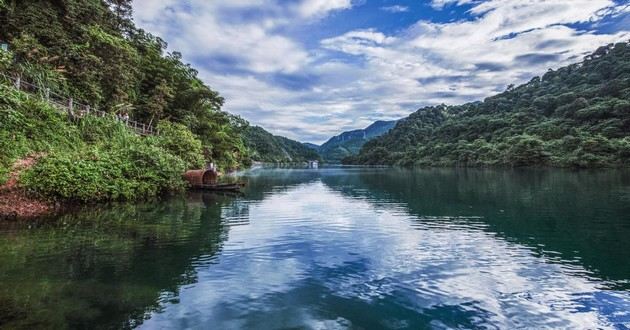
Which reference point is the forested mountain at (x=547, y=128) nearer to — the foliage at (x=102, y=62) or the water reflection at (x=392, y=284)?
the foliage at (x=102, y=62)

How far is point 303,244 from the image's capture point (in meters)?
12.8

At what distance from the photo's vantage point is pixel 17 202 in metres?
15.5

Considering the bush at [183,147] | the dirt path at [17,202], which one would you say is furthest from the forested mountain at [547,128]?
the dirt path at [17,202]

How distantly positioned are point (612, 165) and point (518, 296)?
66.9m

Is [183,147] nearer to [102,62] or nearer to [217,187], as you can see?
[217,187]

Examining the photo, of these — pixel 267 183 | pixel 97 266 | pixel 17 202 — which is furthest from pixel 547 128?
pixel 97 266

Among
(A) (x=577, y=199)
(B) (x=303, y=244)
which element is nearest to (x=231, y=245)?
(B) (x=303, y=244)

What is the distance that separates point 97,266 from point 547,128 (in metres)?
92.5

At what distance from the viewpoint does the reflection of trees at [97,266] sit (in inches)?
265

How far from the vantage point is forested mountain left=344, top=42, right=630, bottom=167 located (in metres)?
67.3

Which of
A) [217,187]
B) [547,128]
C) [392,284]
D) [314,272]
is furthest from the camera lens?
[547,128]

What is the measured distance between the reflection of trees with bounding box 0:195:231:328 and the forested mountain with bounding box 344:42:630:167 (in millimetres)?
69326

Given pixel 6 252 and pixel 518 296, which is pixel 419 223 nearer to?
pixel 518 296

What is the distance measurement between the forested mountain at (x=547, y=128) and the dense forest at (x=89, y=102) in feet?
204
